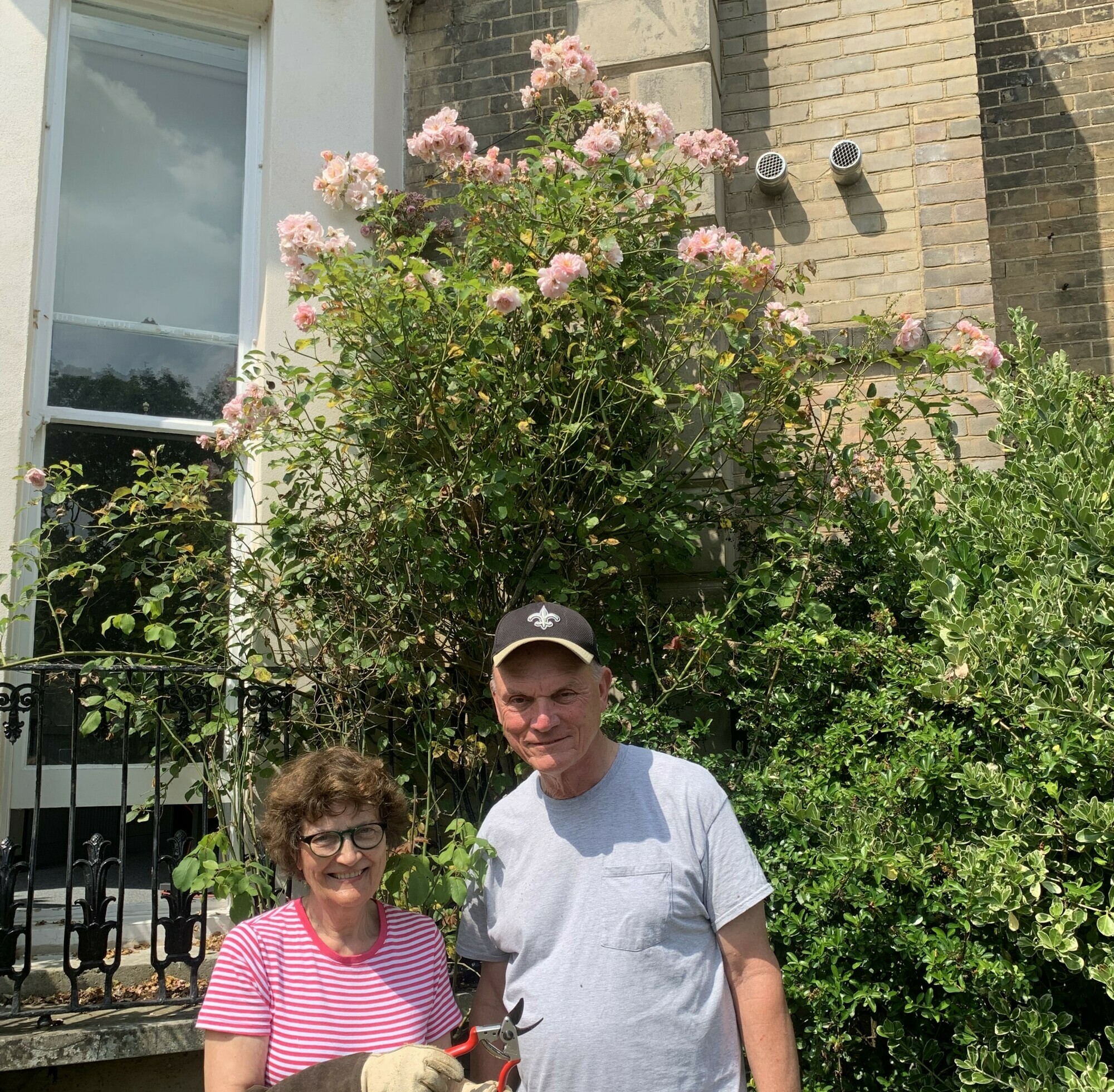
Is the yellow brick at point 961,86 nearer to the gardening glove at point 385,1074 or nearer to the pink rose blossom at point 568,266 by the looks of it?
the pink rose blossom at point 568,266

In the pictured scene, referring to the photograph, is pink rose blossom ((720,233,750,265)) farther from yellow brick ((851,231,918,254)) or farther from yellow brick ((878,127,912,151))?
yellow brick ((878,127,912,151))

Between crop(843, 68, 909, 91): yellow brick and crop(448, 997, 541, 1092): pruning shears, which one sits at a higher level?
crop(843, 68, 909, 91): yellow brick

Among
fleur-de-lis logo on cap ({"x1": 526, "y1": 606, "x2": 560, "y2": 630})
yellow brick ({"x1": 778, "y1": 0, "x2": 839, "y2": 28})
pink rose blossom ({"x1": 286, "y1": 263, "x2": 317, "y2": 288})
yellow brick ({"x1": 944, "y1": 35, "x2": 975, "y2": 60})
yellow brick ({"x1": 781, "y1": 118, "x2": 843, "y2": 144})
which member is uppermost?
yellow brick ({"x1": 778, "y1": 0, "x2": 839, "y2": 28})

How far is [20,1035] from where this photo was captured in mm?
3559

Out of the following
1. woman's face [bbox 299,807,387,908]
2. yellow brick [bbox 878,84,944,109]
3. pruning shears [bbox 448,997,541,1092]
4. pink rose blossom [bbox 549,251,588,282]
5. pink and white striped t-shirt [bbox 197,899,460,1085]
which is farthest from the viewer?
yellow brick [bbox 878,84,944,109]

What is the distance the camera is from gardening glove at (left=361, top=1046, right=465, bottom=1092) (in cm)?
195

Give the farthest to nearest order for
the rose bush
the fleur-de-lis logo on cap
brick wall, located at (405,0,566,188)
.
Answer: brick wall, located at (405,0,566,188) → the rose bush → the fleur-de-lis logo on cap

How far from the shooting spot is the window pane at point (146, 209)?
5.12m

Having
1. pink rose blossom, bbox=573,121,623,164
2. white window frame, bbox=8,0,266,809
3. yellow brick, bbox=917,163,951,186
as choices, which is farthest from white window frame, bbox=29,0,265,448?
yellow brick, bbox=917,163,951,186

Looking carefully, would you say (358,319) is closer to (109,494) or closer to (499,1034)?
(109,494)

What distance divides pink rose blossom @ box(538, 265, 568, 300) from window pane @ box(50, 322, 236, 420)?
5.79 ft

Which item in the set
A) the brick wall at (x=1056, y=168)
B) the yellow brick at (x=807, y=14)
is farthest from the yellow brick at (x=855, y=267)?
the brick wall at (x=1056, y=168)

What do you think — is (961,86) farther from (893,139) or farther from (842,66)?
(842,66)

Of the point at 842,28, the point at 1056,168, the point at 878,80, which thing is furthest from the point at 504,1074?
the point at 1056,168
